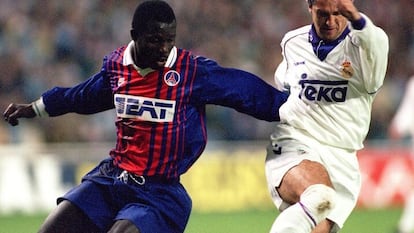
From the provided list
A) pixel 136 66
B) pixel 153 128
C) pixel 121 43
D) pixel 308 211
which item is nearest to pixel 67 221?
pixel 153 128

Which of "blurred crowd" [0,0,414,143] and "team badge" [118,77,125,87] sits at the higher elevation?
"team badge" [118,77,125,87]

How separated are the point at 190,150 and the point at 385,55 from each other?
1368 millimetres

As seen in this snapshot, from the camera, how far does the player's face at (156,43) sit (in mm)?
5973

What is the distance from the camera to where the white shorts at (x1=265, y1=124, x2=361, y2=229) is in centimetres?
662

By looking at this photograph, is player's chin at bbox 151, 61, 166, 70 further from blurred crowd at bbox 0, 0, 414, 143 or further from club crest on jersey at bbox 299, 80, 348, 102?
blurred crowd at bbox 0, 0, 414, 143

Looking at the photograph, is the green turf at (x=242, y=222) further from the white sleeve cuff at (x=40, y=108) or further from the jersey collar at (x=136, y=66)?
the jersey collar at (x=136, y=66)

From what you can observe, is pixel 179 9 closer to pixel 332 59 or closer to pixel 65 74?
pixel 65 74

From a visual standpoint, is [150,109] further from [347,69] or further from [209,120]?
[209,120]

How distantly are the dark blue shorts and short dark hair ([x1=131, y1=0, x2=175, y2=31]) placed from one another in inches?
37.0

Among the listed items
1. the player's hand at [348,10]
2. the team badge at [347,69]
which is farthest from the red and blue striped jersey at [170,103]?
the player's hand at [348,10]

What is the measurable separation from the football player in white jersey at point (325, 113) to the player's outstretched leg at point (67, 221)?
3.99ft

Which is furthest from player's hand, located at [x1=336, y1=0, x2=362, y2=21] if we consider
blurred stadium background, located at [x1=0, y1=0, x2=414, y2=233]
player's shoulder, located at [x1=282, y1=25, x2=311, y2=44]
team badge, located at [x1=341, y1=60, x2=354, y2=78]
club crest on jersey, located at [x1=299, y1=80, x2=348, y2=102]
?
blurred stadium background, located at [x1=0, y1=0, x2=414, y2=233]

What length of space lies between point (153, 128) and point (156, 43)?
1.77ft

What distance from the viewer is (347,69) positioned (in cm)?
651
